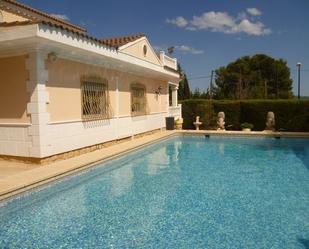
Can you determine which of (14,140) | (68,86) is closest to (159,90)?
(68,86)

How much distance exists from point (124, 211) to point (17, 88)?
5959 mm

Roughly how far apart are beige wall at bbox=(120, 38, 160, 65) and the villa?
16 cm

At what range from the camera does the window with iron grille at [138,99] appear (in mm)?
17172

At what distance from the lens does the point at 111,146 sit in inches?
567

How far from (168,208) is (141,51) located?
40.0ft

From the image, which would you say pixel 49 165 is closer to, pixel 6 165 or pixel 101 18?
pixel 6 165

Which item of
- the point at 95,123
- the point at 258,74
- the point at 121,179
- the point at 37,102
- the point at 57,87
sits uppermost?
the point at 258,74

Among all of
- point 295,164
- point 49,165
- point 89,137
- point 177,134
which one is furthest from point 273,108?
point 49,165

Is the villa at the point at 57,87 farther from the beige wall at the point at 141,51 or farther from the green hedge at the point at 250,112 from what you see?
the green hedge at the point at 250,112

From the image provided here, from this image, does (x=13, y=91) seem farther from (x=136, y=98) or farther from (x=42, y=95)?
(x=136, y=98)

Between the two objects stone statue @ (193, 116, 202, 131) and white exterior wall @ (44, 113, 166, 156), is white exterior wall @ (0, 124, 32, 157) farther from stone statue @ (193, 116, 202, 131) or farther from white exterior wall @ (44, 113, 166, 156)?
stone statue @ (193, 116, 202, 131)

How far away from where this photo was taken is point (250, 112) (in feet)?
73.4

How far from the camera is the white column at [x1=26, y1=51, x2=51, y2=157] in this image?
985 centimetres

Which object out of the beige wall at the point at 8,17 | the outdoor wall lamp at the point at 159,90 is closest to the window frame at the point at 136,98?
the outdoor wall lamp at the point at 159,90
